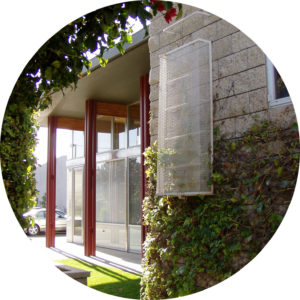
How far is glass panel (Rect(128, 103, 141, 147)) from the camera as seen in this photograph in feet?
31.5

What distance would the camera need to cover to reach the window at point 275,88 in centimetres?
310

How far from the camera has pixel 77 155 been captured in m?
12.1

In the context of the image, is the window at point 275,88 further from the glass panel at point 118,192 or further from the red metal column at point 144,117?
the glass panel at point 118,192

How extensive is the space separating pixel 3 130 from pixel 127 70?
4.49 metres

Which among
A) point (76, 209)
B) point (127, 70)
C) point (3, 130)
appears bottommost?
point (76, 209)

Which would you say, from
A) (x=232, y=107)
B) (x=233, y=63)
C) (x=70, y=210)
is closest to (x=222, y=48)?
(x=233, y=63)

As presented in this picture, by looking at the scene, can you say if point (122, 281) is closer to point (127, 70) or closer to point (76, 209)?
point (127, 70)

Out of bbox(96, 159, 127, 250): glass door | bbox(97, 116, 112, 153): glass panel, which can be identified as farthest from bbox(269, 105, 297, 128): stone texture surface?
bbox(97, 116, 112, 153): glass panel

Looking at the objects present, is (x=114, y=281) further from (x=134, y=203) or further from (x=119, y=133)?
(x=119, y=133)

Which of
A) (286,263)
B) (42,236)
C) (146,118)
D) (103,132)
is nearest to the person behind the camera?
(286,263)

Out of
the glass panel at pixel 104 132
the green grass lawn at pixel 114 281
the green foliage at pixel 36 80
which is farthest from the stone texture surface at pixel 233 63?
the glass panel at pixel 104 132

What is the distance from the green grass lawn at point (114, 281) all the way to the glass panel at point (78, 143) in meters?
4.70

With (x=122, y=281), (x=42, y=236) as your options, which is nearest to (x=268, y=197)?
(x=122, y=281)

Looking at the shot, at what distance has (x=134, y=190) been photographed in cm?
957
